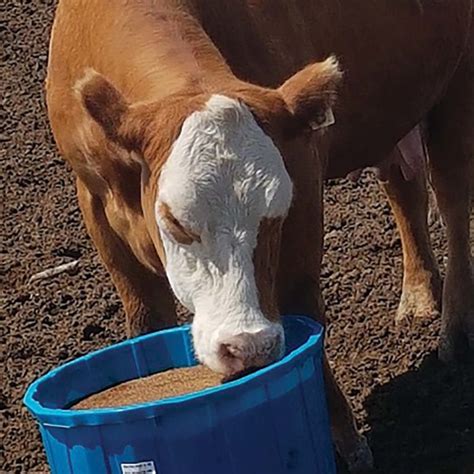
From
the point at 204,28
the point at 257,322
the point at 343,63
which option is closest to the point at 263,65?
the point at 204,28

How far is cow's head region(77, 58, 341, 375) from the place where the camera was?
3.51m

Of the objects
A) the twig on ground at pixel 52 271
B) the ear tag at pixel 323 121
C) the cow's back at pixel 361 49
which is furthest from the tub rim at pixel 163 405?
the twig on ground at pixel 52 271

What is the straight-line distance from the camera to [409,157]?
218 inches

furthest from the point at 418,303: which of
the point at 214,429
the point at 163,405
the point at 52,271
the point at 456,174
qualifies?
the point at 163,405

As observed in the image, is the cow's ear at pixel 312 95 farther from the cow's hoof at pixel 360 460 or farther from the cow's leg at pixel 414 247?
the cow's leg at pixel 414 247

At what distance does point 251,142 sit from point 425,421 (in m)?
1.38

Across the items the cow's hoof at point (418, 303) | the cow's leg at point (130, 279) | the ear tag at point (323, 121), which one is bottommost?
the cow's hoof at point (418, 303)

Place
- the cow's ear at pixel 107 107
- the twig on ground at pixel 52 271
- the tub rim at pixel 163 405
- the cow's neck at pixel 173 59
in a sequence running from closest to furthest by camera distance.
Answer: the tub rim at pixel 163 405 → the cow's ear at pixel 107 107 → the cow's neck at pixel 173 59 → the twig on ground at pixel 52 271

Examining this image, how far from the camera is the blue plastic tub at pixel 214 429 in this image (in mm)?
3406

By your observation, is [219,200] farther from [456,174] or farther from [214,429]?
[456,174]

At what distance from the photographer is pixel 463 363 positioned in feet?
16.7

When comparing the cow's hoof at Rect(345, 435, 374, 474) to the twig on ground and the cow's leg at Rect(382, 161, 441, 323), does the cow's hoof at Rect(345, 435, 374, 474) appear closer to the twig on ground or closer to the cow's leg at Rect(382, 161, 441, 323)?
the cow's leg at Rect(382, 161, 441, 323)

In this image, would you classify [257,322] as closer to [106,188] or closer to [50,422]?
[50,422]

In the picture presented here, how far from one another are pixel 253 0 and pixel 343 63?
0.45 metres
